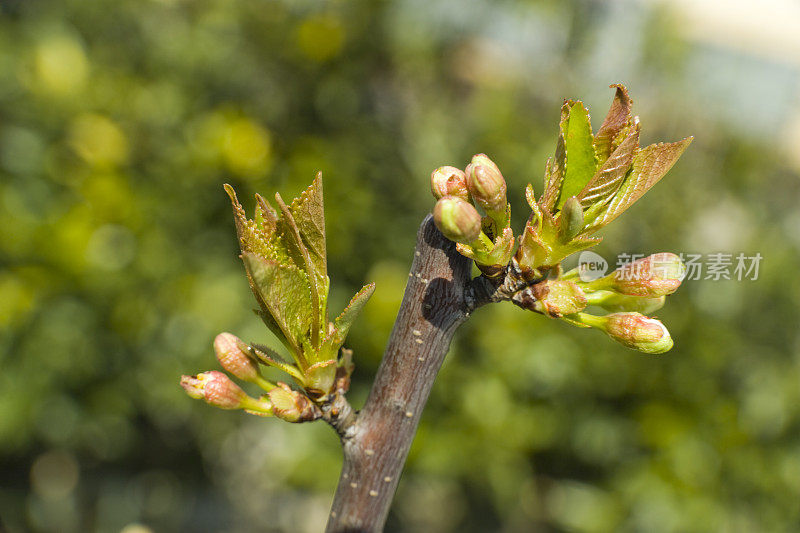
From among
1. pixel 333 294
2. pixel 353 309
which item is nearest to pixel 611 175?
pixel 353 309

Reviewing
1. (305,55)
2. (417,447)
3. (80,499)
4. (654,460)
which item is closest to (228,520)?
(80,499)

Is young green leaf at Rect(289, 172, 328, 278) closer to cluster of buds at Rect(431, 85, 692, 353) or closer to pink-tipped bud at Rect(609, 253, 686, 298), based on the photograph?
cluster of buds at Rect(431, 85, 692, 353)

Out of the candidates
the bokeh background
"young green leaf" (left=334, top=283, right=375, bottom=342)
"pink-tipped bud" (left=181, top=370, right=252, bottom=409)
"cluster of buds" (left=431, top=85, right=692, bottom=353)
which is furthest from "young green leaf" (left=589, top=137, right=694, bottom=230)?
the bokeh background

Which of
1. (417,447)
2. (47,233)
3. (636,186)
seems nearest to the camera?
(636,186)

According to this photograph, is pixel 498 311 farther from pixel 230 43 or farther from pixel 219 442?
pixel 230 43

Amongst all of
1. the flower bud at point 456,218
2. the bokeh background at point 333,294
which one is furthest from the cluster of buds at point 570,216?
the bokeh background at point 333,294

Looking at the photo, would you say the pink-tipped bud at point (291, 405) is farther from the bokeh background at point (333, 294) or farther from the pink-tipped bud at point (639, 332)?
the bokeh background at point (333, 294)

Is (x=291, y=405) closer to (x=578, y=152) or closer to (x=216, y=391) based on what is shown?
(x=216, y=391)
